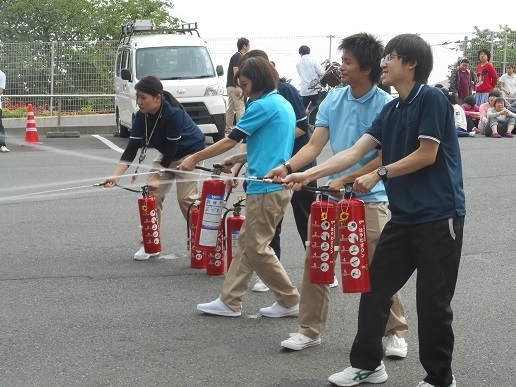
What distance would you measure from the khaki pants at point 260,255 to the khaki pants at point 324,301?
798 millimetres

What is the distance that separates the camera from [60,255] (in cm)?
951

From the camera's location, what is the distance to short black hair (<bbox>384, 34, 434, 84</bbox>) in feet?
17.5

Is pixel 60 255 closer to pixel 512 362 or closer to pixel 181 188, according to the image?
pixel 181 188

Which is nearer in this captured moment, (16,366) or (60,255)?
(16,366)

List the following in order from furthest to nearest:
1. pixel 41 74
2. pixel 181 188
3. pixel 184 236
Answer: pixel 41 74, pixel 184 236, pixel 181 188

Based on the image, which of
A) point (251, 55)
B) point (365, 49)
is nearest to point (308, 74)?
point (251, 55)

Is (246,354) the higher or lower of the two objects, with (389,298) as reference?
lower

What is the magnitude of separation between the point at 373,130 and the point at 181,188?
3839 millimetres

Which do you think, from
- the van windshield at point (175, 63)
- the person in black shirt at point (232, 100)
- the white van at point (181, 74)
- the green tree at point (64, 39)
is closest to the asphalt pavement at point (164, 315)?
the white van at point (181, 74)

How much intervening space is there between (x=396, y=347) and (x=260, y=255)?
1301mm

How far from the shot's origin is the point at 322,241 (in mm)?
5863

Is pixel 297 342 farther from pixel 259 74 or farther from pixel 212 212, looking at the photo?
pixel 259 74

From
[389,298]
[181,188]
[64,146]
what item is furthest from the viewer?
[64,146]

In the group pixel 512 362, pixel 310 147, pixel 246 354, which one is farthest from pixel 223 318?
pixel 512 362
